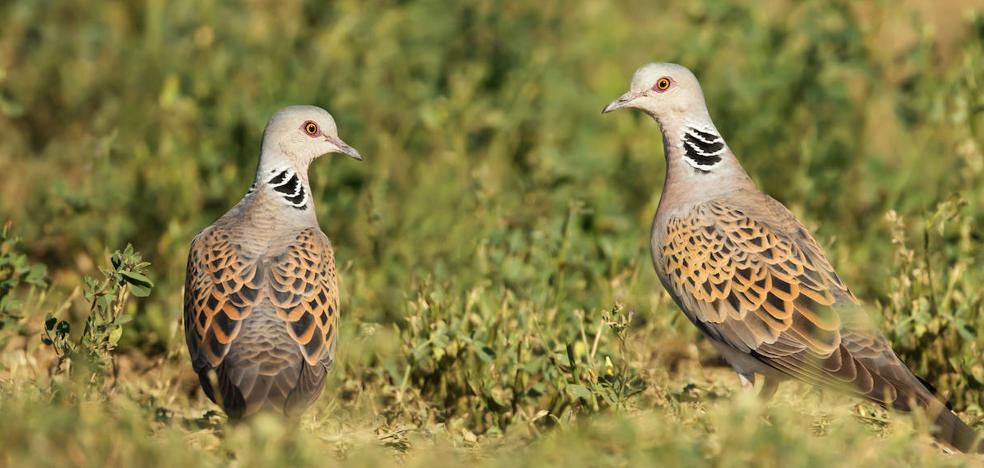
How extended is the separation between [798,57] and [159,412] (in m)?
4.35

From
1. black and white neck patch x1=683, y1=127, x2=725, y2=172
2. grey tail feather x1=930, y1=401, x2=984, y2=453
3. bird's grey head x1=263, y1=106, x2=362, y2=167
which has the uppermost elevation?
black and white neck patch x1=683, y1=127, x2=725, y2=172

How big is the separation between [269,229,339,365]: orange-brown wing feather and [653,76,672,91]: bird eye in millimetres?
1609

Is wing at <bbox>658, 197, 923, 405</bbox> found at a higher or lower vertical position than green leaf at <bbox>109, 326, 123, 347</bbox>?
higher

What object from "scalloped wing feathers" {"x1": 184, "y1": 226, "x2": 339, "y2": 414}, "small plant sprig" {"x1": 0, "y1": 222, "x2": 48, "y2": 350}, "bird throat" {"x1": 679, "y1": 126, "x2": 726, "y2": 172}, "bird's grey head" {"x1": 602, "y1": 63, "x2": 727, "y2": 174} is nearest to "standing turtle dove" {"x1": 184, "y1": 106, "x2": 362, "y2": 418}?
"scalloped wing feathers" {"x1": 184, "y1": 226, "x2": 339, "y2": 414}

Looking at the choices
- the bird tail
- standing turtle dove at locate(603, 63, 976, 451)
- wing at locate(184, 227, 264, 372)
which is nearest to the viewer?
the bird tail

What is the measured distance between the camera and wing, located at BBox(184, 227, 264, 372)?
509cm

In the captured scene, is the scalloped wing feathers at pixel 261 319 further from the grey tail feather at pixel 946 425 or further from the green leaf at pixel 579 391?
the grey tail feather at pixel 946 425

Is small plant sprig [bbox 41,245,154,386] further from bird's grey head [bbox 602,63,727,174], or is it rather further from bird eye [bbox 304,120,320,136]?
bird's grey head [bbox 602,63,727,174]

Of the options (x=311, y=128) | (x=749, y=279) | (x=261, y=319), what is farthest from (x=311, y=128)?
(x=749, y=279)

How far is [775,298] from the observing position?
17.9 feet

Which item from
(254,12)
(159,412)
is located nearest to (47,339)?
(159,412)

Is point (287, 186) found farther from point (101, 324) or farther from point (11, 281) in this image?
point (11, 281)

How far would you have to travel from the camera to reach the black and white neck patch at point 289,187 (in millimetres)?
5703

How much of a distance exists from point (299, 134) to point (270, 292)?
0.87 metres
